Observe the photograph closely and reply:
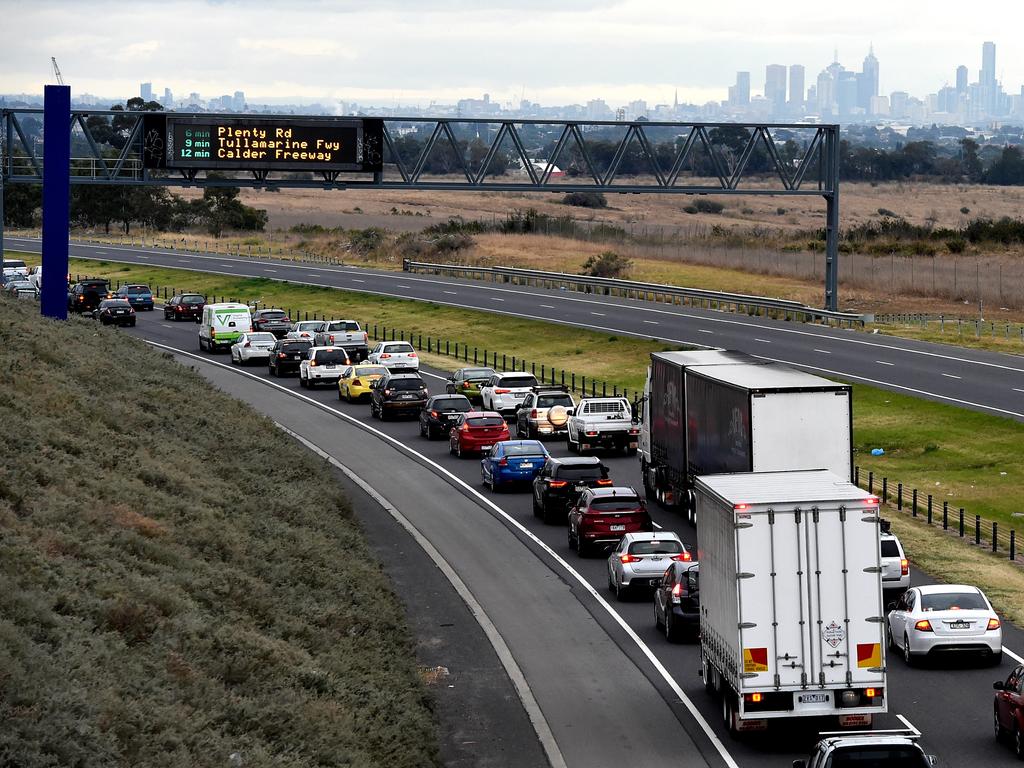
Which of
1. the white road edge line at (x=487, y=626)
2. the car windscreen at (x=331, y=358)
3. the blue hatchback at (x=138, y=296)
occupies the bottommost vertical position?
the white road edge line at (x=487, y=626)

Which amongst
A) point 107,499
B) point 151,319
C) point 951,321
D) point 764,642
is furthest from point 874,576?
point 151,319

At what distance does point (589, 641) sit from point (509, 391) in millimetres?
27360

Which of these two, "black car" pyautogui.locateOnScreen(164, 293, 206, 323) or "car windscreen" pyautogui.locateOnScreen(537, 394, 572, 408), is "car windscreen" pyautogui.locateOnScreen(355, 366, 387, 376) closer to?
"car windscreen" pyautogui.locateOnScreen(537, 394, 572, 408)

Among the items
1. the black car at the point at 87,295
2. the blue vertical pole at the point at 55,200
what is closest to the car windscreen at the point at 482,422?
the blue vertical pole at the point at 55,200

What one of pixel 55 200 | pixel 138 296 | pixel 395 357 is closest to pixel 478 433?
pixel 55 200

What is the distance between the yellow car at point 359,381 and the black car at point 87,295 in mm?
27209

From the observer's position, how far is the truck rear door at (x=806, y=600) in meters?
19.1

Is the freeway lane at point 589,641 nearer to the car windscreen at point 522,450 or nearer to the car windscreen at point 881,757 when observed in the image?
the car windscreen at point 522,450

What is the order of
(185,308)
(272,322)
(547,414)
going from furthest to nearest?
(185,308) < (272,322) < (547,414)

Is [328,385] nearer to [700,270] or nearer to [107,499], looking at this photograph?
[107,499]

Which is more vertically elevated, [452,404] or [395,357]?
[395,357]

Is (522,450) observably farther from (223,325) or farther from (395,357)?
(223,325)

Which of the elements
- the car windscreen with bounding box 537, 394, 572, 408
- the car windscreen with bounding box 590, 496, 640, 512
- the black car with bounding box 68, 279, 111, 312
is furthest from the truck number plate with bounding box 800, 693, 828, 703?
the black car with bounding box 68, 279, 111, 312

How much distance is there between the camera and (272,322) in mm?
74562
